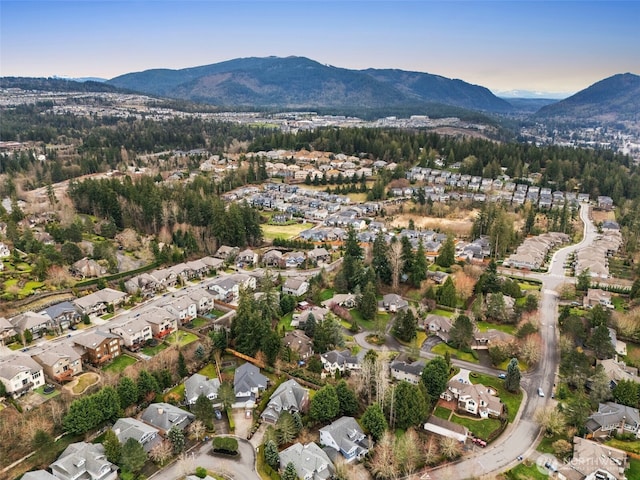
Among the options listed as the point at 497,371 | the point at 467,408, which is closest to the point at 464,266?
the point at 497,371

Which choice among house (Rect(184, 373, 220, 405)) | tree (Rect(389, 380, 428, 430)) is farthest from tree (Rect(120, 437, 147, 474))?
tree (Rect(389, 380, 428, 430))

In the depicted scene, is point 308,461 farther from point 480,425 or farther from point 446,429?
point 480,425

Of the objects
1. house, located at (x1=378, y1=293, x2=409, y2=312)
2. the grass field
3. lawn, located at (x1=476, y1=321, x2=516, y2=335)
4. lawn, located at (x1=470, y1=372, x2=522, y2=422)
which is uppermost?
the grass field

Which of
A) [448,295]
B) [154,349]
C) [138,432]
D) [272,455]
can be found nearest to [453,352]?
[448,295]

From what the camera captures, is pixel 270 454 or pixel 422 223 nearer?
pixel 270 454

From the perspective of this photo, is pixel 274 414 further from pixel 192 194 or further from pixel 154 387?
pixel 192 194

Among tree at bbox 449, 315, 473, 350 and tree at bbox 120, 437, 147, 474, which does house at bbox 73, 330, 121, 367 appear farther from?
tree at bbox 449, 315, 473, 350
